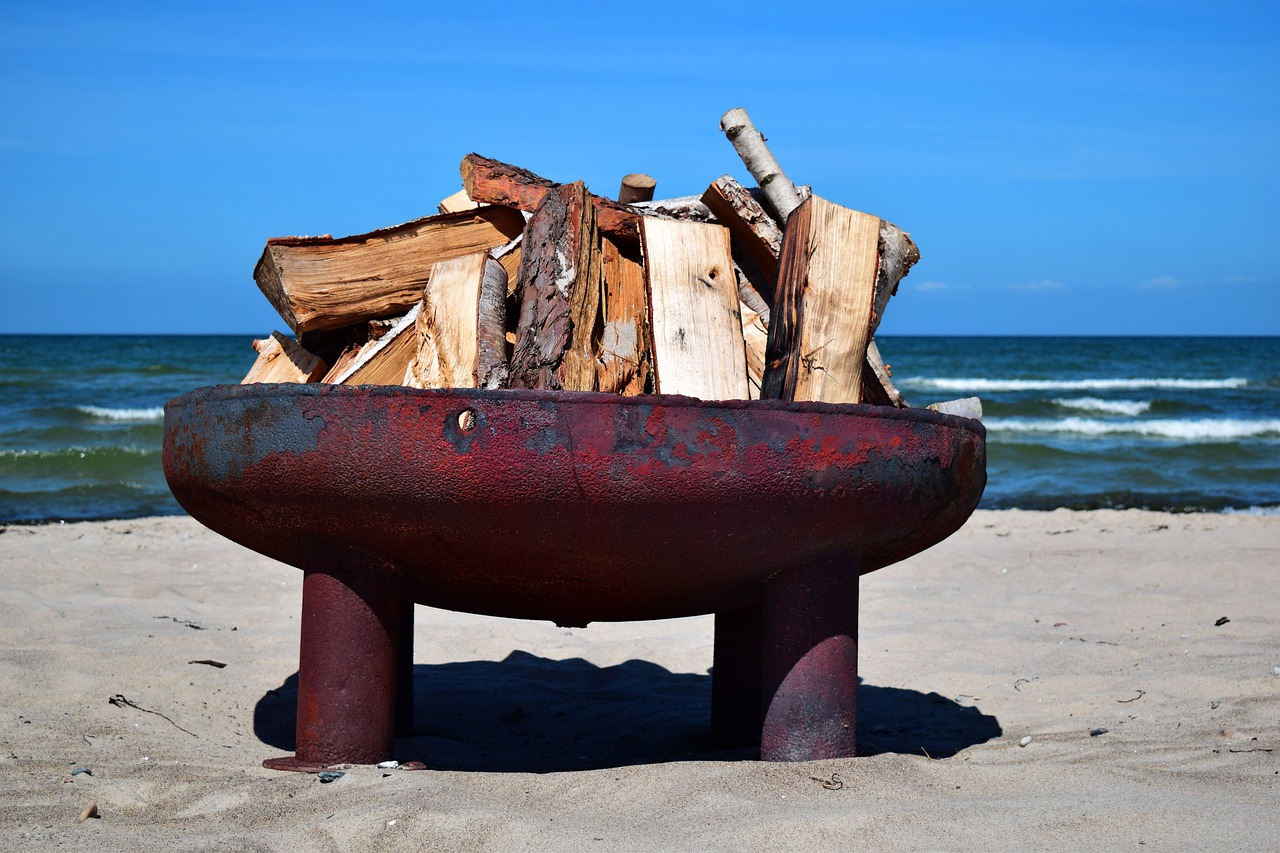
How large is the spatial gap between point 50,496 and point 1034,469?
33.2 feet

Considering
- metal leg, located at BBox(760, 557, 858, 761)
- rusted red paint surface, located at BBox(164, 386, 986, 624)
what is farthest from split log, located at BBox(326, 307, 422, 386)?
metal leg, located at BBox(760, 557, 858, 761)

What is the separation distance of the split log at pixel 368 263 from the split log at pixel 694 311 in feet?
1.61

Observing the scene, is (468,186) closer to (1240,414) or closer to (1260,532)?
(1260,532)

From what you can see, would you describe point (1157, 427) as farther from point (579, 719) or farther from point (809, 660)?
point (809, 660)

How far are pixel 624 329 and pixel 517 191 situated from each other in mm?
541

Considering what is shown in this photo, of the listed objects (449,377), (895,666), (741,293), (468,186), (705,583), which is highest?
(468,186)

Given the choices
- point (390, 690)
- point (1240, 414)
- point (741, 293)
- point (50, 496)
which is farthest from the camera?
point (1240, 414)

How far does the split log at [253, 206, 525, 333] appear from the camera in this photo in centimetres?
322

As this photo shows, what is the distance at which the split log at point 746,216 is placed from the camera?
325cm

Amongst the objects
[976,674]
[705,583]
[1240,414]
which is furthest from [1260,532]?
[1240,414]

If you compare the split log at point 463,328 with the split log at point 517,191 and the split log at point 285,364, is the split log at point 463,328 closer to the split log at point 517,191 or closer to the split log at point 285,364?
the split log at point 517,191

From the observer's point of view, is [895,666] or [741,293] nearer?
[741,293]

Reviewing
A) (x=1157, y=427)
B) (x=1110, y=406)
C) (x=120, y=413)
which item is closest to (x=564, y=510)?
(x=120, y=413)

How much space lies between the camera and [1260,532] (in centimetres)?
779
